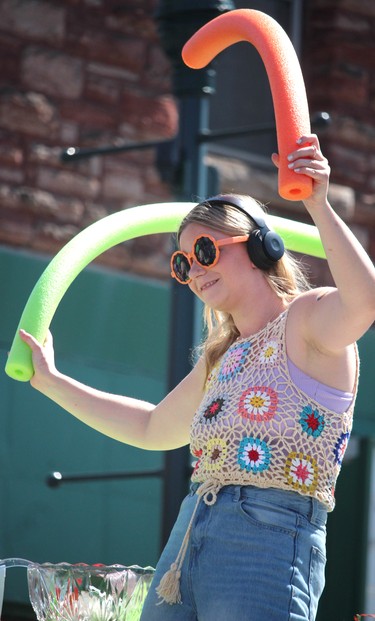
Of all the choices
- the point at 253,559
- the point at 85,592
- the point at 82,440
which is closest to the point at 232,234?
the point at 253,559

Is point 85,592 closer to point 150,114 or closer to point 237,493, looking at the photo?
point 237,493

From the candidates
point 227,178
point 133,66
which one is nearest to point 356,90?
point 227,178

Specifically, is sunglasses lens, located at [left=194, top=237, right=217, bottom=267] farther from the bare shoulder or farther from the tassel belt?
the tassel belt

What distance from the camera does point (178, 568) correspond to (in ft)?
7.97

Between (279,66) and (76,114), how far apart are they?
3.53m

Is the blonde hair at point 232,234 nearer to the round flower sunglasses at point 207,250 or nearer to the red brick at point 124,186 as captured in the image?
the round flower sunglasses at point 207,250

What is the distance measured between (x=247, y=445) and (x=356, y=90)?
4775mm

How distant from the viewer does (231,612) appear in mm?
2311

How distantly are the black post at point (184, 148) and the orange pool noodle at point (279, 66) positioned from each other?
42.9 inches

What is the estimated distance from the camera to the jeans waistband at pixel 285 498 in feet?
7.79

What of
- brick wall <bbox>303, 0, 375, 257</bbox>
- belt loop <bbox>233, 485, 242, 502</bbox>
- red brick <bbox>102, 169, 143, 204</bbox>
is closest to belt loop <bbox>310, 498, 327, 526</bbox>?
belt loop <bbox>233, 485, 242, 502</bbox>

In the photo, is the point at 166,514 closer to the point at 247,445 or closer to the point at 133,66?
the point at 247,445

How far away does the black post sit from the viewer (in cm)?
405

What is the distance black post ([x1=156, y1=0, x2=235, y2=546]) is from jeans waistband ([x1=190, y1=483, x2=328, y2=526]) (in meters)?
1.64
